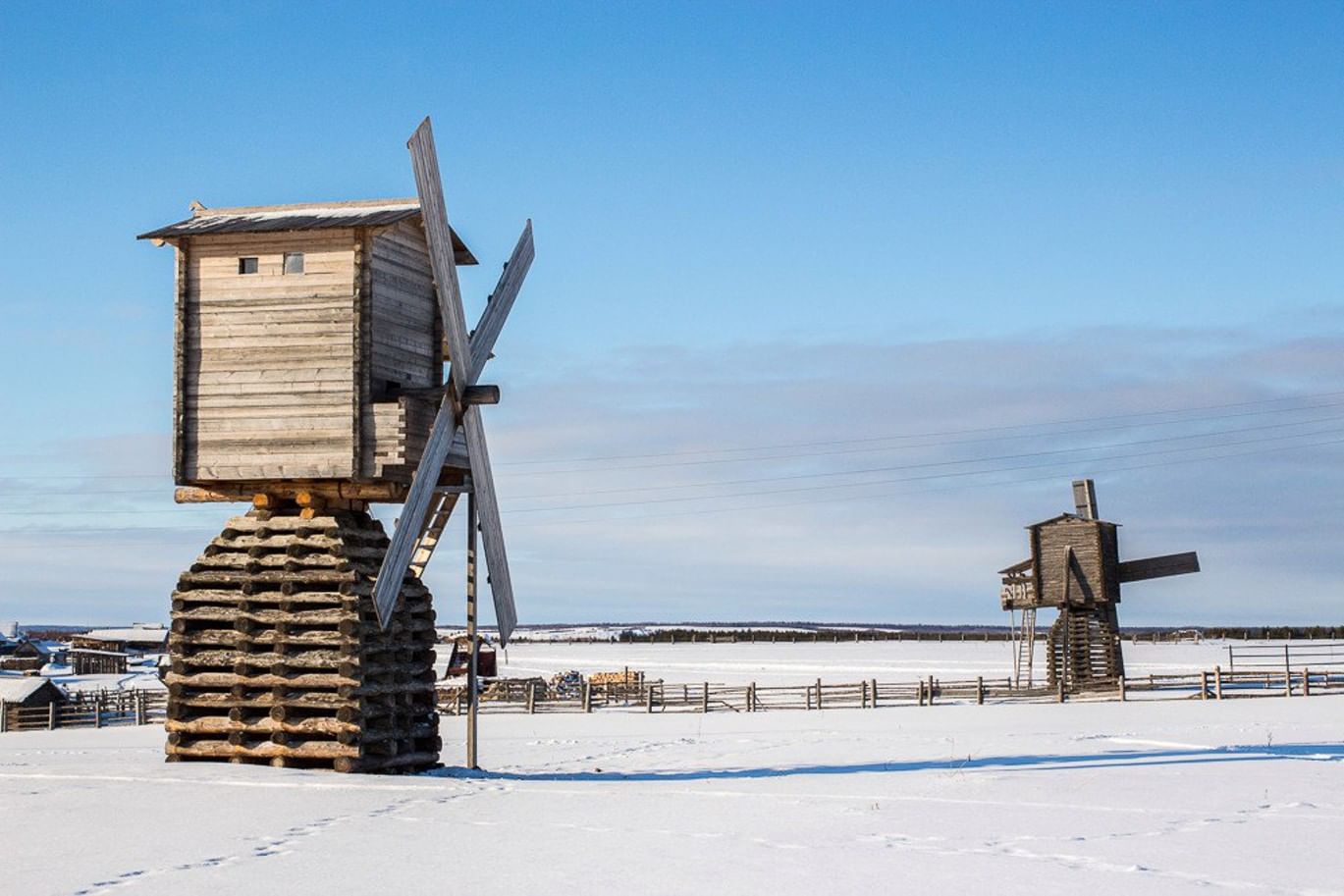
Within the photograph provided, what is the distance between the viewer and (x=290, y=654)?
62.2 ft

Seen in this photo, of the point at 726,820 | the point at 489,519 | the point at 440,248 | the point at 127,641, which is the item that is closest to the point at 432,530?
the point at 489,519

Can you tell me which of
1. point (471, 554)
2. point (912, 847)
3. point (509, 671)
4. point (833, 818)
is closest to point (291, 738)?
point (471, 554)

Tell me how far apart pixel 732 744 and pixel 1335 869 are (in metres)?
16.3

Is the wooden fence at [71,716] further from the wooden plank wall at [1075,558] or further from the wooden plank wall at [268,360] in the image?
the wooden plank wall at [1075,558]

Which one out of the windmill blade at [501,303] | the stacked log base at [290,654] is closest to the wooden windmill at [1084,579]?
the windmill blade at [501,303]

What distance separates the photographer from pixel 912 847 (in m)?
12.3

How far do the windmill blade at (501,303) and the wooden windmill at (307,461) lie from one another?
0.58m

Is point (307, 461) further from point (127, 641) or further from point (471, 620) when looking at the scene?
point (127, 641)

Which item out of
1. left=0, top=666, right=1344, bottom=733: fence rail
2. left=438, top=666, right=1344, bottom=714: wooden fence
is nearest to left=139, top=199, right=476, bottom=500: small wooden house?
left=0, top=666, right=1344, bottom=733: fence rail

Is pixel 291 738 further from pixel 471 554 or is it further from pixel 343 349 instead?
pixel 343 349

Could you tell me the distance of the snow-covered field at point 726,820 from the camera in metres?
10.8

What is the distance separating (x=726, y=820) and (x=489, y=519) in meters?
7.40

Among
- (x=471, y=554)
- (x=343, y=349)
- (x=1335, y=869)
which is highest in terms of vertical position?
(x=343, y=349)

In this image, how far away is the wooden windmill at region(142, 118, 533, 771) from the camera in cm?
1870
